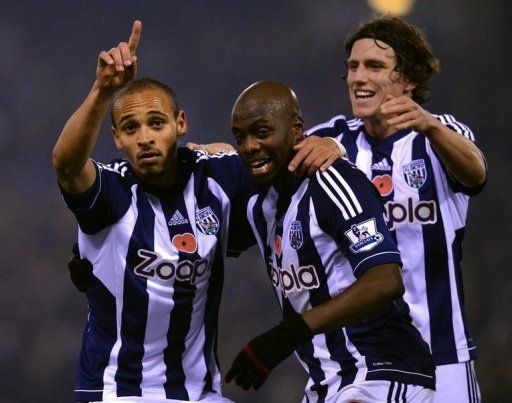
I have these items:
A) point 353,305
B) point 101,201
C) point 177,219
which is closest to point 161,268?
point 177,219

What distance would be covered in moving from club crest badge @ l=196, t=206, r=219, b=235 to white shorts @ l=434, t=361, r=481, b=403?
2.94ft

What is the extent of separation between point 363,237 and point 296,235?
9.0 inches

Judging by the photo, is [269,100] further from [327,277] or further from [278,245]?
[327,277]

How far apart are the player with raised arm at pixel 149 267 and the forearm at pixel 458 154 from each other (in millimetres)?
729

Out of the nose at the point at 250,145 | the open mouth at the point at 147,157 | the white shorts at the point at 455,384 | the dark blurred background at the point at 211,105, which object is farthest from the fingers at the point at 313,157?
the dark blurred background at the point at 211,105

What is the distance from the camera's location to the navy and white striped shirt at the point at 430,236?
2979 millimetres

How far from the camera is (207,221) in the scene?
110 inches

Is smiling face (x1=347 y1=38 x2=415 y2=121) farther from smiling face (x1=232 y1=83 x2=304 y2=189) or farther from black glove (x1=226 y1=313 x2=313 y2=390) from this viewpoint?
black glove (x1=226 y1=313 x2=313 y2=390)

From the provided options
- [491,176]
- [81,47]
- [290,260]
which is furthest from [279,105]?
[491,176]

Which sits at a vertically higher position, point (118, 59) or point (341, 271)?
point (118, 59)

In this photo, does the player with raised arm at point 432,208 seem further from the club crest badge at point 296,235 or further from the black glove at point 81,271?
the black glove at point 81,271

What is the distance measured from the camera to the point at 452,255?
302 centimetres

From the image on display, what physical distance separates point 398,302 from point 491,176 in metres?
2.54

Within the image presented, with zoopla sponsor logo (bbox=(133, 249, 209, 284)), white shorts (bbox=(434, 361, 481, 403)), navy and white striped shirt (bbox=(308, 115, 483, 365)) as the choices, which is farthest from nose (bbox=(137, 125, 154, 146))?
white shorts (bbox=(434, 361, 481, 403))
